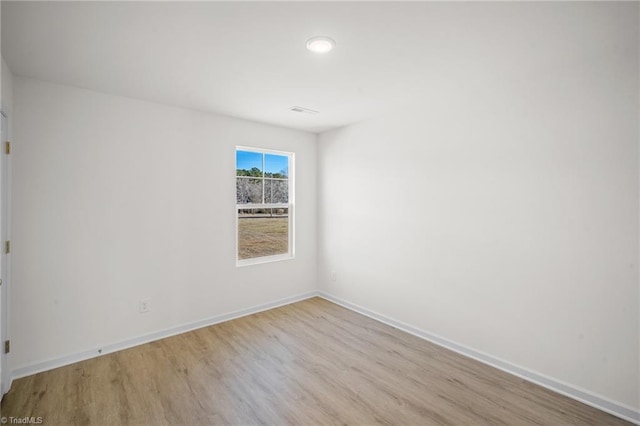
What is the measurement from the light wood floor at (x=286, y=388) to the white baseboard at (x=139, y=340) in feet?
0.24

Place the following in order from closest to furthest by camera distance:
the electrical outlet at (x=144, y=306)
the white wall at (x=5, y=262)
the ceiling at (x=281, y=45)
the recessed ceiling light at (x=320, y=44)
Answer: the ceiling at (x=281, y=45) < the recessed ceiling light at (x=320, y=44) < the white wall at (x=5, y=262) < the electrical outlet at (x=144, y=306)

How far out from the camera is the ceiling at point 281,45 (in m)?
1.63

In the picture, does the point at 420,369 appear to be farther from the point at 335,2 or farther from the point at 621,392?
the point at 335,2

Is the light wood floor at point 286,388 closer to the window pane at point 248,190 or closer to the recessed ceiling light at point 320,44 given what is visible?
the window pane at point 248,190

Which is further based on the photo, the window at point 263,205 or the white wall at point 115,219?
the window at point 263,205

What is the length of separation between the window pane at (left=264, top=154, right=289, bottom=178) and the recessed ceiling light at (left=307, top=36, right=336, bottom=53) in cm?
224

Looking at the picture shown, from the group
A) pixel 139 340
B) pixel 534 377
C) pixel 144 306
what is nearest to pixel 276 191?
pixel 144 306

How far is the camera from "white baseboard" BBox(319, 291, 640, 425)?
2.06 meters

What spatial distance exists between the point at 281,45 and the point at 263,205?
7.77ft

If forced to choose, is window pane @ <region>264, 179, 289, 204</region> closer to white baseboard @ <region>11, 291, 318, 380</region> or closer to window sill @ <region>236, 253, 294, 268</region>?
window sill @ <region>236, 253, 294, 268</region>

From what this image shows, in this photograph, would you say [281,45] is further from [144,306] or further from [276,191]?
[144,306]

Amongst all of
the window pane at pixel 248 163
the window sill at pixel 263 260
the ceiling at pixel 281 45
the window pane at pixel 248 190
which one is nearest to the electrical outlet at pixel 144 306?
the window sill at pixel 263 260

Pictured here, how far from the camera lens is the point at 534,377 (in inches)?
96.0

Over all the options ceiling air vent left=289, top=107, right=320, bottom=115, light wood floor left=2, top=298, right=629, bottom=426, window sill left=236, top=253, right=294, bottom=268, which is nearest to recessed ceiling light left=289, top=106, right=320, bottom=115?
ceiling air vent left=289, top=107, right=320, bottom=115
